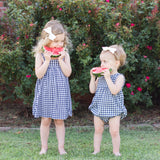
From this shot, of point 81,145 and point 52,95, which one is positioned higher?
point 52,95

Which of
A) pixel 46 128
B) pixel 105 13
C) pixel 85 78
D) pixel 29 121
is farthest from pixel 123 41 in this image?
pixel 29 121

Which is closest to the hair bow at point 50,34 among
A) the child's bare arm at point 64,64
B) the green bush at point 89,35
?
the child's bare arm at point 64,64

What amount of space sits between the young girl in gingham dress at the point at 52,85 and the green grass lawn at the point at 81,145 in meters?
0.23

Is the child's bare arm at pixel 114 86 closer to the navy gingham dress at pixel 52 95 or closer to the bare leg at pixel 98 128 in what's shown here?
the bare leg at pixel 98 128

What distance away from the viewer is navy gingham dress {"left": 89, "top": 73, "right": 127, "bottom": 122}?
3.58 m

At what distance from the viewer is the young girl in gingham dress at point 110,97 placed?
141 inches

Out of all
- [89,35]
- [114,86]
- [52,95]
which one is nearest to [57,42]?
[52,95]

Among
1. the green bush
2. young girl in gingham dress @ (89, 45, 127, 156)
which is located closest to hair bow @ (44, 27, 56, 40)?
young girl in gingham dress @ (89, 45, 127, 156)

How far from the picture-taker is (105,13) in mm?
5359

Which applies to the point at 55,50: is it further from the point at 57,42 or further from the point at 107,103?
the point at 107,103

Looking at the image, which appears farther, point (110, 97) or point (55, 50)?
point (55, 50)

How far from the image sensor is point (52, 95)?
3.74 metres

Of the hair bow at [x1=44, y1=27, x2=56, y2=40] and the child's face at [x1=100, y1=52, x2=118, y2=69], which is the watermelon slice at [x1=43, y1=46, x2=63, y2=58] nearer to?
the hair bow at [x1=44, y1=27, x2=56, y2=40]

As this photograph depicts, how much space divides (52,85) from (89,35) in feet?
7.57
